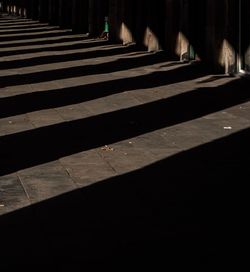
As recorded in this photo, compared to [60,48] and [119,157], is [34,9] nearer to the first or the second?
[60,48]

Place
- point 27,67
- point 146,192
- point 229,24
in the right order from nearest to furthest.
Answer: point 146,192 < point 229,24 < point 27,67

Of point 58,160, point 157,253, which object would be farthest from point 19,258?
point 58,160

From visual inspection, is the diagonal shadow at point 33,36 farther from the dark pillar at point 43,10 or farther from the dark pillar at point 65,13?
the dark pillar at point 43,10

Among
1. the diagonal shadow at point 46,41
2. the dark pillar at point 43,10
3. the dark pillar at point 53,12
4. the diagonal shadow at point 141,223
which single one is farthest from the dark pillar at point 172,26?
the dark pillar at point 43,10

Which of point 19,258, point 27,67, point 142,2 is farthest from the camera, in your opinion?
point 142,2

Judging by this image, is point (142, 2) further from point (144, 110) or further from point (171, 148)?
point (171, 148)

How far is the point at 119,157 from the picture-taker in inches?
386

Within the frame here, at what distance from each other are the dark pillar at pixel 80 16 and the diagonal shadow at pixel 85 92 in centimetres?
1597

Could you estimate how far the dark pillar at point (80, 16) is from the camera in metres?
35.5

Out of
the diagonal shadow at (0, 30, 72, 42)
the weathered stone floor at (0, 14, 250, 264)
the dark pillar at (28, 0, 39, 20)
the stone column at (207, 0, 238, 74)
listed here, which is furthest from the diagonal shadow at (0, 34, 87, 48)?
the dark pillar at (28, 0, 39, 20)

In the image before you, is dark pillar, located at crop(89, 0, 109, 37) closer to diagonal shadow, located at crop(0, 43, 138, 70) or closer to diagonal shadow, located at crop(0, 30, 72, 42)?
diagonal shadow, located at crop(0, 30, 72, 42)

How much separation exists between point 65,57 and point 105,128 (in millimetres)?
12307

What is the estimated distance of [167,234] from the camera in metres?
6.55

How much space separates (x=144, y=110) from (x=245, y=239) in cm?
746
